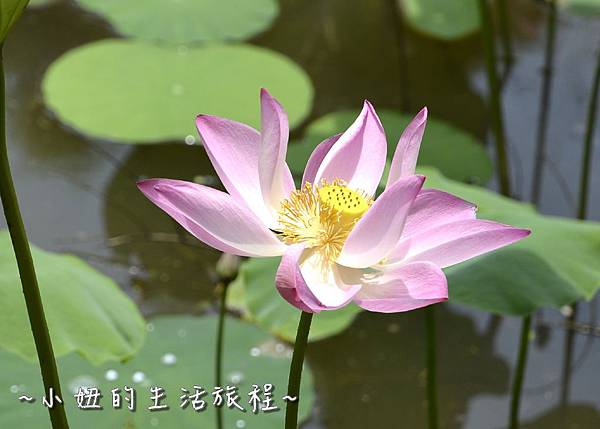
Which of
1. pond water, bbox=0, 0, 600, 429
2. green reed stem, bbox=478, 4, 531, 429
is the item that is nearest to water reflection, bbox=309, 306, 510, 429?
pond water, bbox=0, 0, 600, 429

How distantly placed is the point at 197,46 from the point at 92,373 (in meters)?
1.22

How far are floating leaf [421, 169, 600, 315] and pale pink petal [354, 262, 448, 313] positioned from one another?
0.49 metres

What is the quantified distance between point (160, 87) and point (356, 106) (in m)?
0.57

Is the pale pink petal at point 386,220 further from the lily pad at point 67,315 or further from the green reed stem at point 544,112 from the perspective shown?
the green reed stem at point 544,112

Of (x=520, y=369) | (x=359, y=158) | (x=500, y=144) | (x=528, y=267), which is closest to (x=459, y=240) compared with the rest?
(x=359, y=158)

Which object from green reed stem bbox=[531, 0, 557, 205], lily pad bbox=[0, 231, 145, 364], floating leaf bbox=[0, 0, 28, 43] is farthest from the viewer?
green reed stem bbox=[531, 0, 557, 205]

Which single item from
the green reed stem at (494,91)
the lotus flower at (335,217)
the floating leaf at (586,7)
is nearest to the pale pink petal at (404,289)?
the lotus flower at (335,217)

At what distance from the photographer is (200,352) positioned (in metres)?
1.80

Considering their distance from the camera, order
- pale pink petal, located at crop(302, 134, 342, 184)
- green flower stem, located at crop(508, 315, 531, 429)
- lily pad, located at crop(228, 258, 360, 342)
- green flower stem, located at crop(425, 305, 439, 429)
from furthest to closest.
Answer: lily pad, located at crop(228, 258, 360, 342) < green flower stem, located at crop(508, 315, 531, 429) < green flower stem, located at crop(425, 305, 439, 429) < pale pink petal, located at crop(302, 134, 342, 184)

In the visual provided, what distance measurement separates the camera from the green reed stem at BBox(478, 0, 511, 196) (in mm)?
2004

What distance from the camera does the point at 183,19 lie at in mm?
2709

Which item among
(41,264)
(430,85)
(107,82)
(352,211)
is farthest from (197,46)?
(352,211)

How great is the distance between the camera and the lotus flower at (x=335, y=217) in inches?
30.2

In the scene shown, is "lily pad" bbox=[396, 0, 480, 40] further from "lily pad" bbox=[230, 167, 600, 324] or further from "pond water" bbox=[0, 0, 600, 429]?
"lily pad" bbox=[230, 167, 600, 324]
